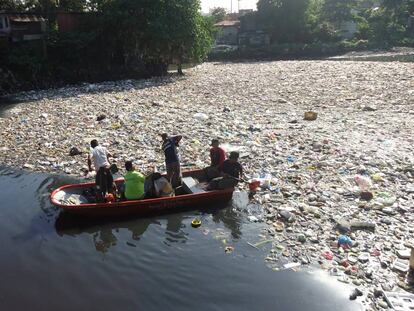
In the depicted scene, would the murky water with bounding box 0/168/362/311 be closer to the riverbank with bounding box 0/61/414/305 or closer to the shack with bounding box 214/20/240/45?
the riverbank with bounding box 0/61/414/305

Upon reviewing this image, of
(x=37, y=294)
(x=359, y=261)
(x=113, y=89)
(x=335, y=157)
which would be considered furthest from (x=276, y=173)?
(x=113, y=89)

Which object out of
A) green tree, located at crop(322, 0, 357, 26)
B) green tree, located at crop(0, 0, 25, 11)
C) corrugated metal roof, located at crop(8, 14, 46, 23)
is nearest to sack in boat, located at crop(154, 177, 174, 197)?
corrugated metal roof, located at crop(8, 14, 46, 23)

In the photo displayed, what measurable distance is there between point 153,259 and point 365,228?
404cm

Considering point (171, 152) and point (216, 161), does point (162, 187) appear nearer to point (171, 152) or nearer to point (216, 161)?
point (171, 152)

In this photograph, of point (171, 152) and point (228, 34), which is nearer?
point (171, 152)

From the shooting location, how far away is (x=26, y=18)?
2908 cm

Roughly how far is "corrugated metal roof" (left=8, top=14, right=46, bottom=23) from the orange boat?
2350 centimetres

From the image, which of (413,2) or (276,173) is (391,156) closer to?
(276,173)

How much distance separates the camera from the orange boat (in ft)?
28.9

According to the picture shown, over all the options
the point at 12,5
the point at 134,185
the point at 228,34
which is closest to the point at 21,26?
the point at 12,5

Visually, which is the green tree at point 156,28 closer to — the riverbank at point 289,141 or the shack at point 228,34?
the riverbank at point 289,141

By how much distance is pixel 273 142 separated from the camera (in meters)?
13.4

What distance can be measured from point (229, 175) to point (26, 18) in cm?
2512

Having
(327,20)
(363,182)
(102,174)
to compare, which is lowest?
(363,182)
